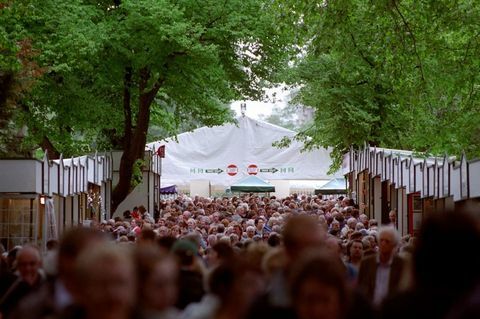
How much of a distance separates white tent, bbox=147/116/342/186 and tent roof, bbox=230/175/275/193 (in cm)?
410

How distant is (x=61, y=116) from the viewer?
4009cm

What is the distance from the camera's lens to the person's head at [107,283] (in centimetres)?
535

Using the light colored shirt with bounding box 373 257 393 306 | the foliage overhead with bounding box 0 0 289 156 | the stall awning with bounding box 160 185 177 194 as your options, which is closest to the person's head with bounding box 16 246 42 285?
the light colored shirt with bounding box 373 257 393 306

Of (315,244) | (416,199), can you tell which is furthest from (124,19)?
(315,244)

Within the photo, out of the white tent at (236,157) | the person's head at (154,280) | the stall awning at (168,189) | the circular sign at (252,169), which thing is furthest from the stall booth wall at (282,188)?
the person's head at (154,280)

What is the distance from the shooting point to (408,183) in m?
32.4

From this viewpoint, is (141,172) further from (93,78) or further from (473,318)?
(473,318)

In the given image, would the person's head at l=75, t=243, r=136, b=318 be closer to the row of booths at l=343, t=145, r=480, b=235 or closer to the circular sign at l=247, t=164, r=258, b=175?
the row of booths at l=343, t=145, r=480, b=235

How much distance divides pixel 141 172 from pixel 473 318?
132 ft

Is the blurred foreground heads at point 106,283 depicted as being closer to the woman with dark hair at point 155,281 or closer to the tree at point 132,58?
the woman with dark hair at point 155,281

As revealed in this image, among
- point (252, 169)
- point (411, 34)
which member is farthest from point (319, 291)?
point (252, 169)

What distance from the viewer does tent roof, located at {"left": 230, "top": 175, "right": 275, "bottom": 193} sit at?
2366 inches

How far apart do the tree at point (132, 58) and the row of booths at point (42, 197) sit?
9.35 ft

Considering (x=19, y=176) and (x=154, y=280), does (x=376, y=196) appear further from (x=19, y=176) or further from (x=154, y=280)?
(x=154, y=280)
